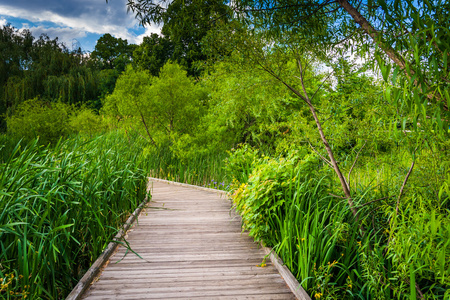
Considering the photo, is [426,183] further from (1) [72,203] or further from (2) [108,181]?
(2) [108,181]

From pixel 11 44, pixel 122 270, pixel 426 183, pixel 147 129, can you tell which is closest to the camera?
pixel 426 183

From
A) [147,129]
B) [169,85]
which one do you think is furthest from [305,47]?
[147,129]

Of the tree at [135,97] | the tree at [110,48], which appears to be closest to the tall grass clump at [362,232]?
the tree at [135,97]

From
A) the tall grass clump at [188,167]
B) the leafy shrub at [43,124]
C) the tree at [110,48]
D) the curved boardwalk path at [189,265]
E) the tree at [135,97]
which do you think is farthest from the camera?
the tree at [110,48]

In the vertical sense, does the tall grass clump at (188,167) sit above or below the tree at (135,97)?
below

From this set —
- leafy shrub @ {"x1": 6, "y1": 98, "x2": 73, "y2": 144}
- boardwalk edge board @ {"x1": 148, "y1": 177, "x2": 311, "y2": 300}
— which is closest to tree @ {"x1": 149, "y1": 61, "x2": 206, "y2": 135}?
leafy shrub @ {"x1": 6, "y1": 98, "x2": 73, "y2": 144}

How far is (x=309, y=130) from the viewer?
11.3 ft

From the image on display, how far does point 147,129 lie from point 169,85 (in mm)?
1677

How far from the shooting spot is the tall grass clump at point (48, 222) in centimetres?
197

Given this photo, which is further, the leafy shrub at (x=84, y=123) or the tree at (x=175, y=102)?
the leafy shrub at (x=84, y=123)

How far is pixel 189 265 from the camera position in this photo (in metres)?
2.78

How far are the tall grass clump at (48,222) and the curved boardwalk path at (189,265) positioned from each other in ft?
0.99

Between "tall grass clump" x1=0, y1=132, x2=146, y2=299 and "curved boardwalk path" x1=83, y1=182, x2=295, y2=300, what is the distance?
30 cm

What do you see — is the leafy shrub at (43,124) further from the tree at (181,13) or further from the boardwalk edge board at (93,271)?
the tree at (181,13)
